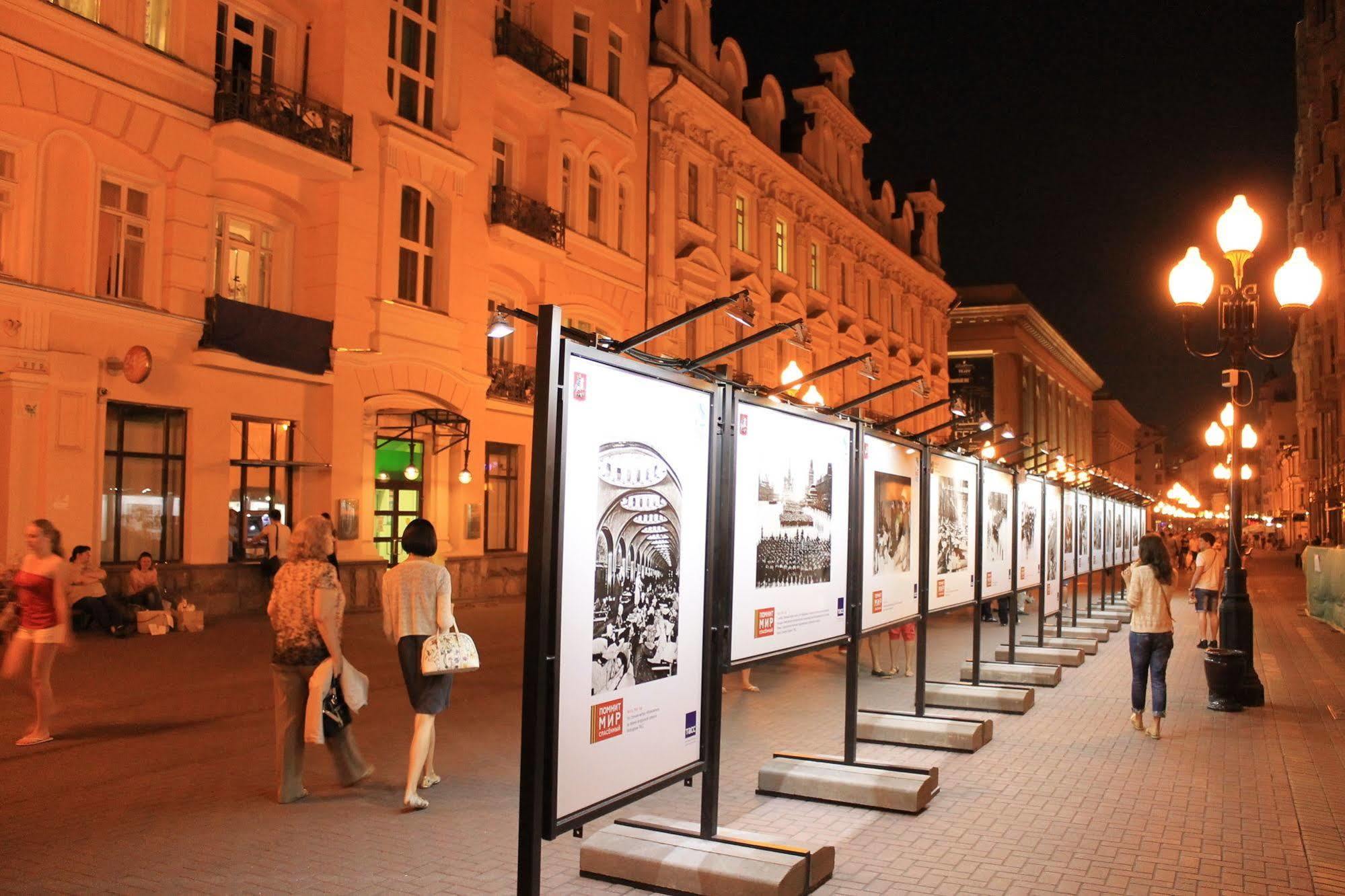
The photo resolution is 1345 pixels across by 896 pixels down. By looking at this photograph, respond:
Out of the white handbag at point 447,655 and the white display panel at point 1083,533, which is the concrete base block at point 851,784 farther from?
the white display panel at point 1083,533

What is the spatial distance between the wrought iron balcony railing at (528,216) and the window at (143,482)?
9336 millimetres

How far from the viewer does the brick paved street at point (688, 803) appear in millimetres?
6387

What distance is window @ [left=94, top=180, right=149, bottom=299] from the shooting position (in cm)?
1803

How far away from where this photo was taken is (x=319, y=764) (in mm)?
9156

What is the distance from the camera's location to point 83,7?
17.7 meters

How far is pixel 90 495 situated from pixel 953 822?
14.8 metres

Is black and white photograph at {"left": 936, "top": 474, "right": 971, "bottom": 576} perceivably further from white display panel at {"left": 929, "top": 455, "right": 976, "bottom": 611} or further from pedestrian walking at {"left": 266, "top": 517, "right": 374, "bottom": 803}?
pedestrian walking at {"left": 266, "top": 517, "right": 374, "bottom": 803}

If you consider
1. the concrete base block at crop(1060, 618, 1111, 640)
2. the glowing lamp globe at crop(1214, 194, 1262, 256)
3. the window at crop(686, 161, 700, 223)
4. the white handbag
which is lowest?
the concrete base block at crop(1060, 618, 1111, 640)

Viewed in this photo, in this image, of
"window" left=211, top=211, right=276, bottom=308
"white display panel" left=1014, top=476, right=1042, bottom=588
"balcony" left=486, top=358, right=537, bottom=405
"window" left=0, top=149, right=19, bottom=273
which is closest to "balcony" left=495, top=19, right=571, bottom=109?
"balcony" left=486, top=358, right=537, bottom=405

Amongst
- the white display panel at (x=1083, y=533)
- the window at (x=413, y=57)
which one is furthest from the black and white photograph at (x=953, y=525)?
the window at (x=413, y=57)

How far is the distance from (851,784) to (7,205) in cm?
1545

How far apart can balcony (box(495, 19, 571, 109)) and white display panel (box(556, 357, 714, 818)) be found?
71.8ft

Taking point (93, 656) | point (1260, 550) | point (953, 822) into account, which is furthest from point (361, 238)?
point (1260, 550)

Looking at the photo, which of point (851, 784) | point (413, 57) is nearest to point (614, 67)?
point (413, 57)
